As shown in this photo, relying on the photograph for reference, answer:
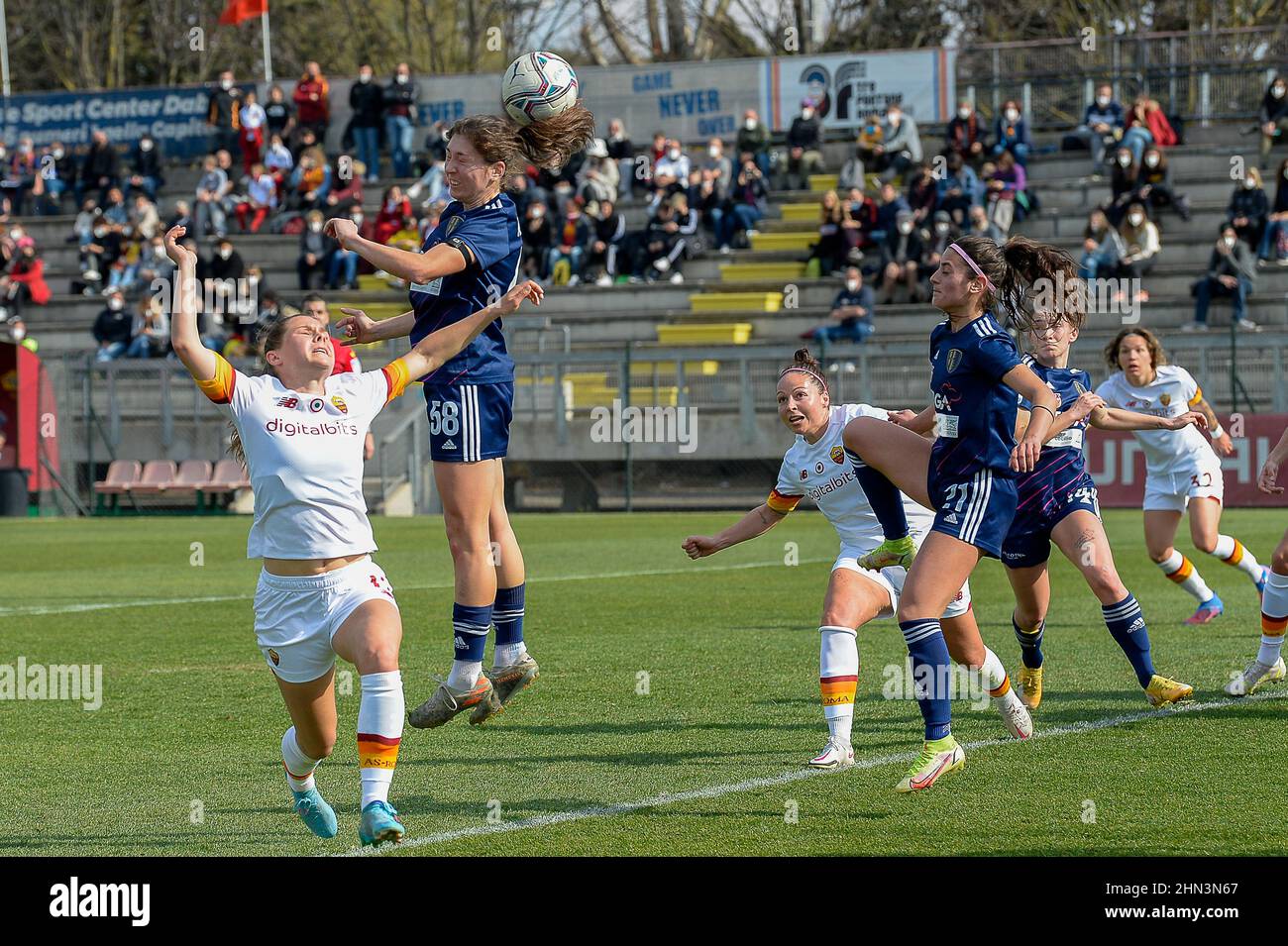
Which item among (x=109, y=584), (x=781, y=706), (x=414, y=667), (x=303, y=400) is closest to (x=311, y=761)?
(x=303, y=400)

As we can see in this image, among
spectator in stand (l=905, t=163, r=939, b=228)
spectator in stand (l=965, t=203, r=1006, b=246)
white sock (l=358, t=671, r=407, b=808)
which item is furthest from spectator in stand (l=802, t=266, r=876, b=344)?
white sock (l=358, t=671, r=407, b=808)

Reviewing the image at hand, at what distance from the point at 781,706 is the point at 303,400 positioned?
3508 millimetres

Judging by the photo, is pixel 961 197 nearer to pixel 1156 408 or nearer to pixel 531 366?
pixel 531 366

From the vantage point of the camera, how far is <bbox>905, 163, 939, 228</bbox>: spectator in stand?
2889cm

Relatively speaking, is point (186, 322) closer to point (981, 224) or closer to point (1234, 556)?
point (1234, 556)

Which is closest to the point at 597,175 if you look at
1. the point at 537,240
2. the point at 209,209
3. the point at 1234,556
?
the point at 537,240

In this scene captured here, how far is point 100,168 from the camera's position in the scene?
37531 millimetres

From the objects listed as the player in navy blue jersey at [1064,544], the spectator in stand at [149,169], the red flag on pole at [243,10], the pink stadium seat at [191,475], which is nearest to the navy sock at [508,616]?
the player in navy blue jersey at [1064,544]

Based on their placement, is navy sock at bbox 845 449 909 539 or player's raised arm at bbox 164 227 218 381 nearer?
player's raised arm at bbox 164 227 218 381

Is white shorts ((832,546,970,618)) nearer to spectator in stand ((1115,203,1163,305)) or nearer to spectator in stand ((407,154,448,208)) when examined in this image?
spectator in stand ((1115,203,1163,305))

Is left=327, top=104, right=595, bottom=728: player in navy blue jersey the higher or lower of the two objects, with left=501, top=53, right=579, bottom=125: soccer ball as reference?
lower

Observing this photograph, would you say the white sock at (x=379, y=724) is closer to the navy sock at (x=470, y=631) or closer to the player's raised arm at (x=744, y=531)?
the navy sock at (x=470, y=631)

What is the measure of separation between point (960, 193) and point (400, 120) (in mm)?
12568

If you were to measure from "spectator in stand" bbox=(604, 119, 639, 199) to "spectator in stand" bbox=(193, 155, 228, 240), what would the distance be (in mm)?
8034
